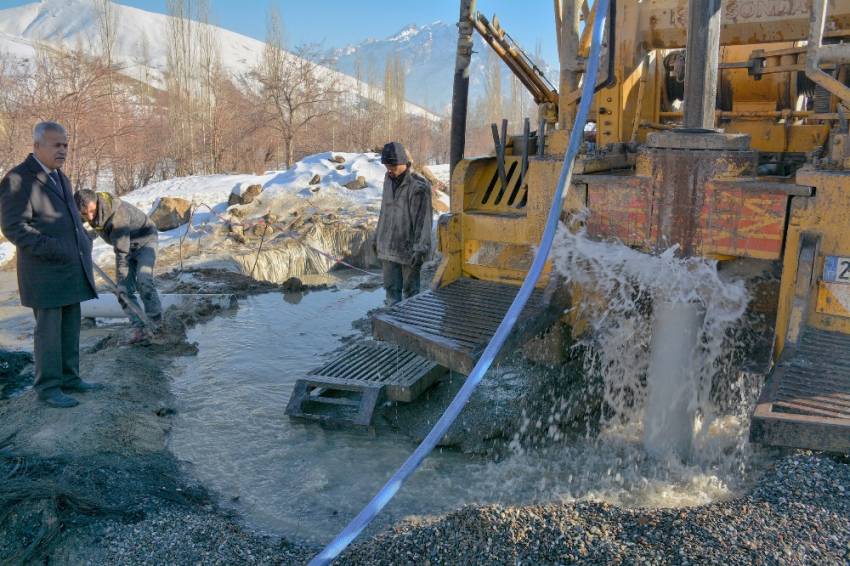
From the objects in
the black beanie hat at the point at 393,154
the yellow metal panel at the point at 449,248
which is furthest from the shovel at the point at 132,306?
the yellow metal panel at the point at 449,248

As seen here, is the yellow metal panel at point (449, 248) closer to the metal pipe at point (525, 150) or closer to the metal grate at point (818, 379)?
the metal pipe at point (525, 150)

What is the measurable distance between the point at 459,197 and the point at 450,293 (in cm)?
89

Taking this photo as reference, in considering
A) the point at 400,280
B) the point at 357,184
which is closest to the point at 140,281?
the point at 400,280

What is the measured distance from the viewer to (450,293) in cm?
465

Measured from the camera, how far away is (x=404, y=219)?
6.07 m

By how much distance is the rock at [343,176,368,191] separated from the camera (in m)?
15.3

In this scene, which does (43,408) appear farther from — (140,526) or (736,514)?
(736,514)

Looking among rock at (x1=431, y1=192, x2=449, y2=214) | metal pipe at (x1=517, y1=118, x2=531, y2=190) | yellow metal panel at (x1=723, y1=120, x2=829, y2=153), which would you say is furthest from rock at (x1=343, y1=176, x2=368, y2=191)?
yellow metal panel at (x1=723, y1=120, x2=829, y2=153)

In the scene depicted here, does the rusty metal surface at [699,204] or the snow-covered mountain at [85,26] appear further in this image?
the snow-covered mountain at [85,26]

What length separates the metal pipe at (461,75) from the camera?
6.58 meters

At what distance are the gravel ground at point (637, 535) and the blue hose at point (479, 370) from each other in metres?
0.32

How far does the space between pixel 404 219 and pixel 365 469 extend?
2398 mm

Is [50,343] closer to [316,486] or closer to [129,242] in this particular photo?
[129,242]

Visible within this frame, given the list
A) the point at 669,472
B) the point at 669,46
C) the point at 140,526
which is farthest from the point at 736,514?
the point at 669,46
